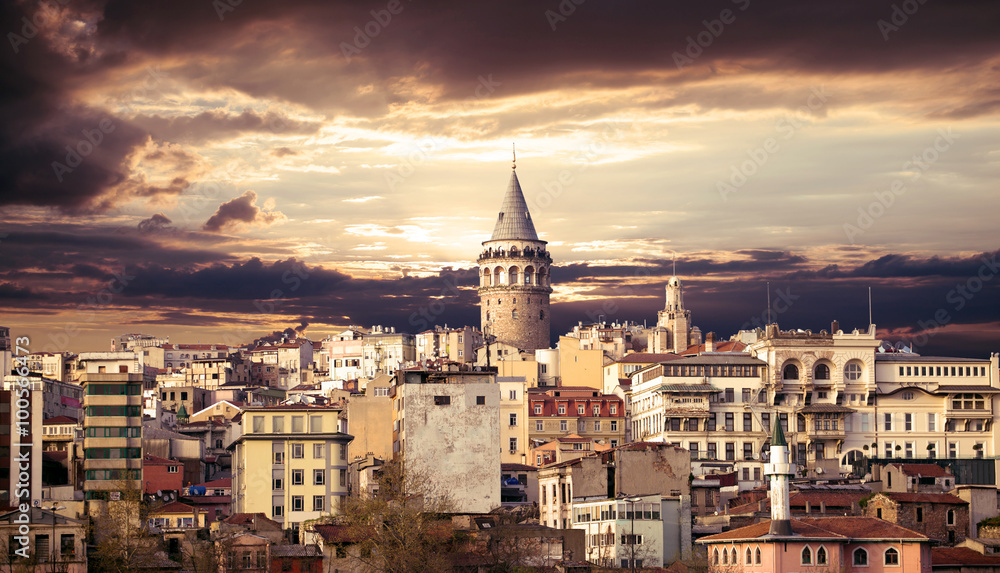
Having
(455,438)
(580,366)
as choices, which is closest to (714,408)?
(455,438)

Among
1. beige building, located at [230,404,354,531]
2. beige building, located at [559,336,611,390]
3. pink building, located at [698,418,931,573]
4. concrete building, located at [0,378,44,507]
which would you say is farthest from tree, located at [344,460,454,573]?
beige building, located at [559,336,611,390]

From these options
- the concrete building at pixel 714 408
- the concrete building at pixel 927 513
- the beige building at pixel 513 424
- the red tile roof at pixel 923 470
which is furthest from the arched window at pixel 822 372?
the concrete building at pixel 927 513

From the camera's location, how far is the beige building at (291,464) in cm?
8850

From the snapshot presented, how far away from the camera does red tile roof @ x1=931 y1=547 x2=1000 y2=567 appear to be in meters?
77.6

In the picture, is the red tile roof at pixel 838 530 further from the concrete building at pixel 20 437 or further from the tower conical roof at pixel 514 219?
the tower conical roof at pixel 514 219

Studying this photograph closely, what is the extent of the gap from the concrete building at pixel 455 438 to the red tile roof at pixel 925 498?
20350 mm

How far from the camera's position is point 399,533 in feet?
241

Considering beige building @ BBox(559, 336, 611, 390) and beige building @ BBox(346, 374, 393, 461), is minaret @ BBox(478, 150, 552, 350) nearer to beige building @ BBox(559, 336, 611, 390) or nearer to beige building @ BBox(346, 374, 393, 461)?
beige building @ BBox(559, 336, 611, 390)

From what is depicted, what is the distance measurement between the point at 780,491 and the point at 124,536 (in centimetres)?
2937

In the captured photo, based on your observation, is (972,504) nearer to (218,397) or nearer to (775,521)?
(775,521)

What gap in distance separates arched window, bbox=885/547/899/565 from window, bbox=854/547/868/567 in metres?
0.92

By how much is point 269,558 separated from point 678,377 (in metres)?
41.8

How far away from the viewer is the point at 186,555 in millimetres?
73562

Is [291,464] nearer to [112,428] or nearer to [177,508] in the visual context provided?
[177,508]
